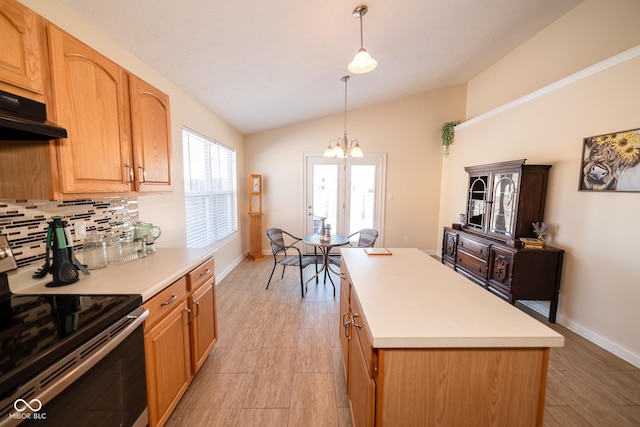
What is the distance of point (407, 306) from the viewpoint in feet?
3.62

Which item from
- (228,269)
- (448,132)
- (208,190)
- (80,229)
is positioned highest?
(448,132)

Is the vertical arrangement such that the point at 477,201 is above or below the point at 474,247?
above

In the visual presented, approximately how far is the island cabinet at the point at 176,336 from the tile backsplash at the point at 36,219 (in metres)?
0.70

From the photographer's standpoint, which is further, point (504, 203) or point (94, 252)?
point (504, 203)

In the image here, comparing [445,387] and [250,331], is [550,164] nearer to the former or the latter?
[445,387]

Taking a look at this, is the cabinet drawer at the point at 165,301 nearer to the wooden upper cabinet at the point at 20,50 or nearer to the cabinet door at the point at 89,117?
the cabinet door at the point at 89,117

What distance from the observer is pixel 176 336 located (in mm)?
1485

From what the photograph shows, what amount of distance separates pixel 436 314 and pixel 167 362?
1454 millimetres

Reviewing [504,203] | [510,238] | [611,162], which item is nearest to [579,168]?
[611,162]

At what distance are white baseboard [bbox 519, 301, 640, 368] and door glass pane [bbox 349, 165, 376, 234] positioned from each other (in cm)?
280

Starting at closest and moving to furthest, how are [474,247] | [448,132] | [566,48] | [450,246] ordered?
[566,48] → [474,247] → [450,246] → [448,132]

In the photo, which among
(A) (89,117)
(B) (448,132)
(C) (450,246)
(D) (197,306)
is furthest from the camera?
(B) (448,132)

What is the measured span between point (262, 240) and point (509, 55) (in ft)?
16.6

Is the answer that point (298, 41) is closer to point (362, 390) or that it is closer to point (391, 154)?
point (362, 390)
